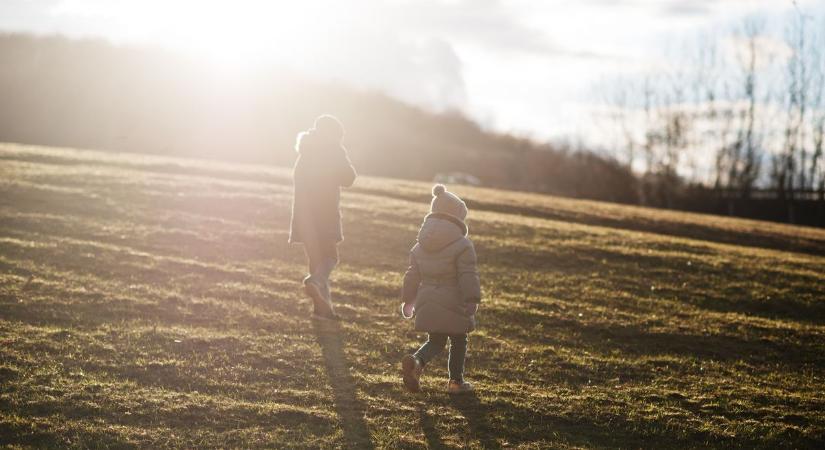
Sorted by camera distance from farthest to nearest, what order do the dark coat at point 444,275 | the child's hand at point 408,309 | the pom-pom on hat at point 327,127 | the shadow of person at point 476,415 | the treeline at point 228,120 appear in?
the treeline at point 228,120
the pom-pom on hat at point 327,127
the child's hand at point 408,309
the dark coat at point 444,275
the shadow of person at point 476,415

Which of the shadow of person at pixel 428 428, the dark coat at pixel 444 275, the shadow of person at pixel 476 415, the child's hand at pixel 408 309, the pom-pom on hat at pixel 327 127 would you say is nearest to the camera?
the shadow of person at pixel 428 428

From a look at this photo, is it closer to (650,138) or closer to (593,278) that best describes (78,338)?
(593,278)

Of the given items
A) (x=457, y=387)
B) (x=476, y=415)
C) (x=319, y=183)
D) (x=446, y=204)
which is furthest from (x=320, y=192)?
(x=476, y=415)

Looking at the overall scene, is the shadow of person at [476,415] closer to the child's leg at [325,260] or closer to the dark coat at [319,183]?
the child's leg at [325,260]

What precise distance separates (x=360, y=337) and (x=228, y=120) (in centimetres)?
8050

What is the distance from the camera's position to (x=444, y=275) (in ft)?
28.1

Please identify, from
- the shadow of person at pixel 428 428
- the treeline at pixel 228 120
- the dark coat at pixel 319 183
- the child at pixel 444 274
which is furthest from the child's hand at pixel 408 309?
the treeline at pixel 228 120

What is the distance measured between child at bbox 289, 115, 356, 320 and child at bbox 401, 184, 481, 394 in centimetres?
312

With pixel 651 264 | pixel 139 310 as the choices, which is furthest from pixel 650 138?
pixel 139 310

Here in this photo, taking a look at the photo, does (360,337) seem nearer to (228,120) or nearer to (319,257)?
(319,257)

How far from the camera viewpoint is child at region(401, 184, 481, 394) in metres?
8.43

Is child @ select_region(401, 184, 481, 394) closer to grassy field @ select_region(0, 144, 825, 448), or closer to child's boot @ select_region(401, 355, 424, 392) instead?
child's boot @ select_region(401, 355, 424, 392)

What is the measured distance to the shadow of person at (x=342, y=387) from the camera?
7.84m

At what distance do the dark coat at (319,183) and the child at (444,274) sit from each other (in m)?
3.15
